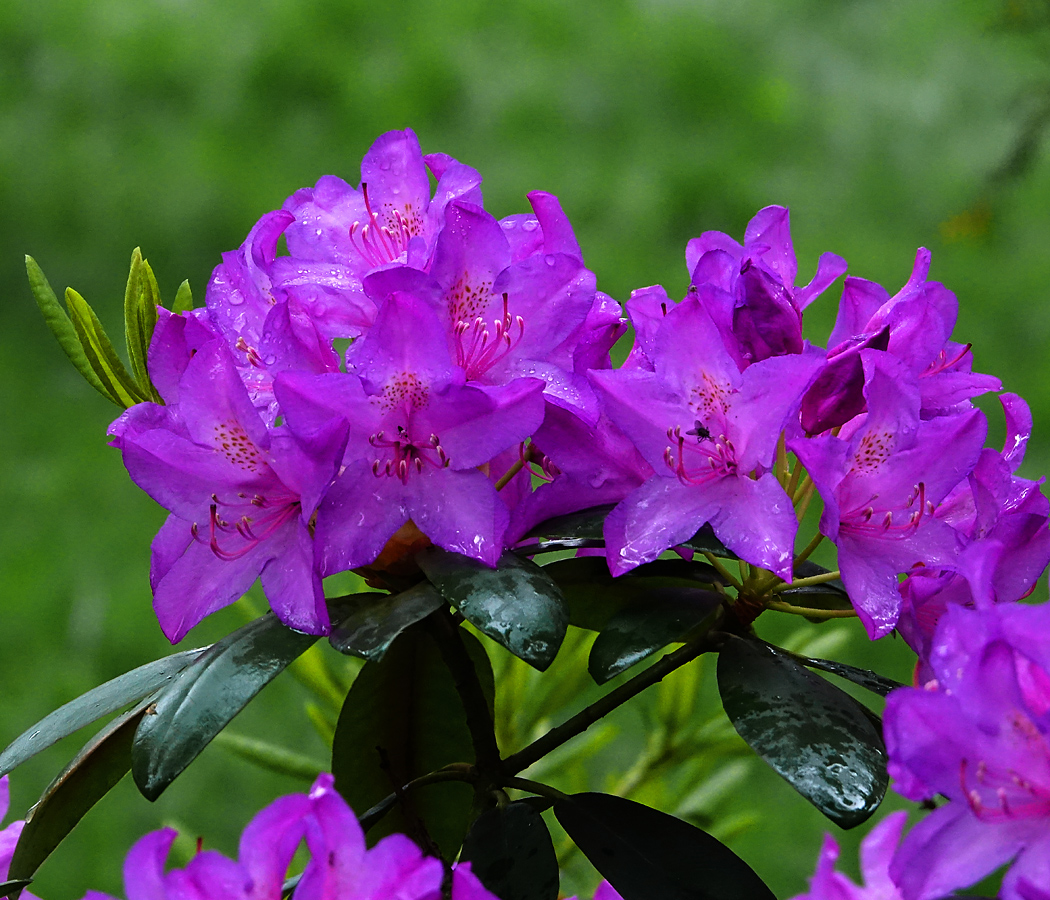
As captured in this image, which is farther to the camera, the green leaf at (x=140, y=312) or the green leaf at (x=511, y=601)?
the green leaf at (x=140, y=312)

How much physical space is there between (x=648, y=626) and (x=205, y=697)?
0.23m

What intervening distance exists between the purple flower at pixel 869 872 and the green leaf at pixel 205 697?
0.30m

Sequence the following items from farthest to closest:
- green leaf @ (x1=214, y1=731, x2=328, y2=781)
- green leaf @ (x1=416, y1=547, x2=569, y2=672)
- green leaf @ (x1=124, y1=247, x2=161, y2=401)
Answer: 1. green leaf @ (x1=214, y1=731, x2=328, y2=781)
2. green leaf @ (x1=124, y1=247, x2=161, y2=401)
3. green leaf @ (x1=416, y1=547, x2=569, y2=672)

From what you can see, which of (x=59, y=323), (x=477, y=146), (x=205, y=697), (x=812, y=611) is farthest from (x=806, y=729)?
(x=477, y=146)

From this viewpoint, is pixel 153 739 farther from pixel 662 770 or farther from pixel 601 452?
pixel 662 770

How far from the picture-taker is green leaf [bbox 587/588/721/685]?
63 centimetres

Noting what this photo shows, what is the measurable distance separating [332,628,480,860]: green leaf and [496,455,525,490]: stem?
4.7 inches

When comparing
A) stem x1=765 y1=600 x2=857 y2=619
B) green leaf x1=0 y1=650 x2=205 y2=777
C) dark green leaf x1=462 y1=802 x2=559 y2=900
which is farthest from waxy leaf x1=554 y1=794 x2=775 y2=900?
green leaf x1=0 y1=650 x2=205 y2=777

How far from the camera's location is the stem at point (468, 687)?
0.70m

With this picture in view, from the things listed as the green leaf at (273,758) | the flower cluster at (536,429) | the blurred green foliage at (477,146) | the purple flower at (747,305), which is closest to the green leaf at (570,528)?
Answer: the flower cluster at (536,429)

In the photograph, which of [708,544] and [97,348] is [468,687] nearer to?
[708,544]

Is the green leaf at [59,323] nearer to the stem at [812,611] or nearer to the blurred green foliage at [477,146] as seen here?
the stem at [812,611]

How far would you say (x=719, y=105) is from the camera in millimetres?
2998

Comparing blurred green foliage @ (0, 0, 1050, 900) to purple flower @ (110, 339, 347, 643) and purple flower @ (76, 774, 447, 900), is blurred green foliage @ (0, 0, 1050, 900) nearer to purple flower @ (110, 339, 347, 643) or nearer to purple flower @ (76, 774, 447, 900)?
purple flower @ (110, 339, 347, 643)
